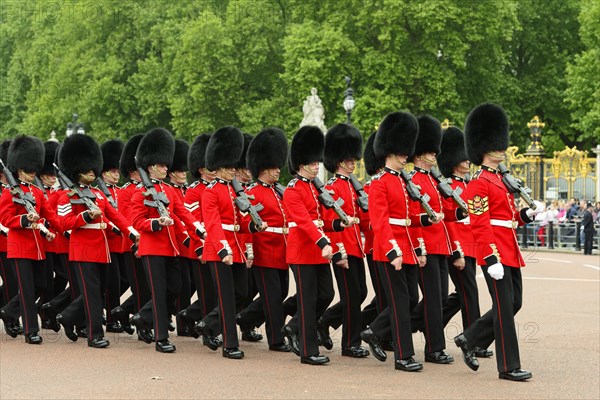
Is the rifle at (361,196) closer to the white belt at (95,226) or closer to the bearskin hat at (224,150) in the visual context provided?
the bearskin hat at (224,150)

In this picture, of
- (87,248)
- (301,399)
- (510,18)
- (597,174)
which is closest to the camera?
(301,399)

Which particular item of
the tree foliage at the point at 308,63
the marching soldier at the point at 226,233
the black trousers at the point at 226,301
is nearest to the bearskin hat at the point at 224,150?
the marching soldier at the point at 226,233

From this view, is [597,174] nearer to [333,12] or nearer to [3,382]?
[333,12]

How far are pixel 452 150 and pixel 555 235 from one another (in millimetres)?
18150

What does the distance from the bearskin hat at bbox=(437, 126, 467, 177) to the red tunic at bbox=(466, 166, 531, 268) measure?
2006mm

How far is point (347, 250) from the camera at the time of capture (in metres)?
9.53

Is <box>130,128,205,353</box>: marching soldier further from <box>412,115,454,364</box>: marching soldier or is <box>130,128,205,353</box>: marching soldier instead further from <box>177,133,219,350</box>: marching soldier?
<box>412,115,454,364</box>: marching soldier

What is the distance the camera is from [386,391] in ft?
25.6

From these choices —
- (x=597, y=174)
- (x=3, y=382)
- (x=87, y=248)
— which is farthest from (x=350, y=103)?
(x=3, y=382)

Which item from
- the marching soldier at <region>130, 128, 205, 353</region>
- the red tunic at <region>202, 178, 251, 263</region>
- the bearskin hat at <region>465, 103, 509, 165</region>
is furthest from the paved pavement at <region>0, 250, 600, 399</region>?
the bearskin hat at <region>465, 103, 509, 165</region>

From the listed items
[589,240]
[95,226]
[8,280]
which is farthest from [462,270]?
[589,240]

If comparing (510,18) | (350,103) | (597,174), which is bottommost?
(597,174)

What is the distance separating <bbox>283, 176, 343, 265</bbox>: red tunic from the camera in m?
9.09

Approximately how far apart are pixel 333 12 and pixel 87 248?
1095 inches
